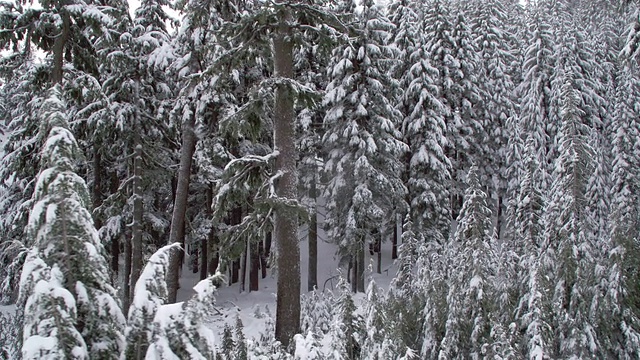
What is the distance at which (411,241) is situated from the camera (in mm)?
11672

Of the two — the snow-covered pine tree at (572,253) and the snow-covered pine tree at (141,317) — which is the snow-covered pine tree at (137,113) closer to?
the snow-covered pine tree at (572,253)

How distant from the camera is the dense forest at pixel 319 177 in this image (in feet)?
12.5

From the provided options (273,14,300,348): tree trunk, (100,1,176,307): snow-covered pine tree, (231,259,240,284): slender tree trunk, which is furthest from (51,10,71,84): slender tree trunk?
(231,259,240,284): slender tree trunk

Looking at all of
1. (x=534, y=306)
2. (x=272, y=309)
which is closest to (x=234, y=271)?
(x=272, y=309)

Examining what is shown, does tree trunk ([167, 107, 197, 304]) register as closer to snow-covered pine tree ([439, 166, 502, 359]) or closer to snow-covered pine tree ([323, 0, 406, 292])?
snow-covered pine tree ([323, 0, 406, 292])

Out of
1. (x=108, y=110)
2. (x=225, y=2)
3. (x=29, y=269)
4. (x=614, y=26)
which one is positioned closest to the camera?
(x=29, y=269)

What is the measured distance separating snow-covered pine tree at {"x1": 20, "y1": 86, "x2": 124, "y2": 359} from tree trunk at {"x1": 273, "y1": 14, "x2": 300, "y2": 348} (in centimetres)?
584

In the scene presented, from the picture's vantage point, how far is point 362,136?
2214cm

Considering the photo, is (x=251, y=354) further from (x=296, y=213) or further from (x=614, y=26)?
(x=614, y=26)

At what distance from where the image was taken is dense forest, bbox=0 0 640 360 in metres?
3.82

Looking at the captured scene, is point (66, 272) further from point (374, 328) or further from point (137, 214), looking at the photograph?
point (137, 214)

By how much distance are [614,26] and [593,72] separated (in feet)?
32.1

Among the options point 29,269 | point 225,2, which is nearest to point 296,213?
point 29,269

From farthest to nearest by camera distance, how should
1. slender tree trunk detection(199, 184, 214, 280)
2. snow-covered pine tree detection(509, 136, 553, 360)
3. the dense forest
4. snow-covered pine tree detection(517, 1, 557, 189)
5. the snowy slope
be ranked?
snow-covered pine tree detection(517, 1, 557, 189) < slender tree trunk detection(199, 184, 214, 280) < the snowy slope < snow-covered pine tree detection(509, 136, 553, 360) < the dense forest
